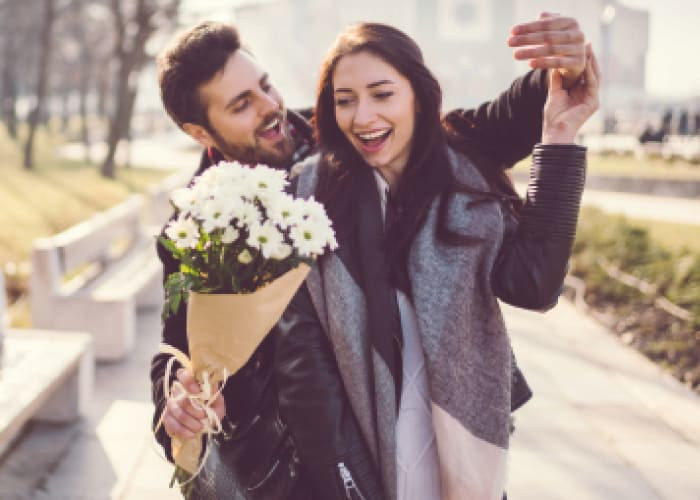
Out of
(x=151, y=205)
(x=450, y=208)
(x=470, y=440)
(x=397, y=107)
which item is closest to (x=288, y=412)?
(x=470, y=440)

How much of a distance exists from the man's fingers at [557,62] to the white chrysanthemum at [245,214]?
747mm

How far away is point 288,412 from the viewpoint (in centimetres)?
182

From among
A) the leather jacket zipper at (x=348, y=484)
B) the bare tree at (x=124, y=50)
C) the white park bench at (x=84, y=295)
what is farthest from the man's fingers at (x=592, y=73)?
the bare tree at (x=124, y=50)

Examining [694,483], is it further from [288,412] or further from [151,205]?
[151,205]

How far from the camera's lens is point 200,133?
259cm

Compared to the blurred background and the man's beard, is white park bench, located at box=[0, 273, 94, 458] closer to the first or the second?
the blurred background

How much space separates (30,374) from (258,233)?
2955mm

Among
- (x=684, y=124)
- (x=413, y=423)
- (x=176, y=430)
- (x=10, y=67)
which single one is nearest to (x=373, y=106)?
(x=413, y=423)

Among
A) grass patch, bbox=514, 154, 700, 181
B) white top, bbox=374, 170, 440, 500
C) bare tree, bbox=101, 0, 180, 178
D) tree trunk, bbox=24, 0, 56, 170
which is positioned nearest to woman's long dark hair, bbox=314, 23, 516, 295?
white top, bbox=374, 170, 440, 500

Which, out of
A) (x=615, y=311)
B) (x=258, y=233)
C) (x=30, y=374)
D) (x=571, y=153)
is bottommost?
(x=615, y=311)

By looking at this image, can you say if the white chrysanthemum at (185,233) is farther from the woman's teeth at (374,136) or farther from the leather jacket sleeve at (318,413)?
the woman's teeth at (374,136)

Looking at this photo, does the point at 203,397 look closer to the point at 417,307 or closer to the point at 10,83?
the point at 417,307

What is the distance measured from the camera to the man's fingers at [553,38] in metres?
1.77

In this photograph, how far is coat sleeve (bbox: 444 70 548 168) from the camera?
200 centimetres
